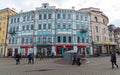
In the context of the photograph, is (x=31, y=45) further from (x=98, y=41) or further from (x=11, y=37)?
(x=98, y=41)

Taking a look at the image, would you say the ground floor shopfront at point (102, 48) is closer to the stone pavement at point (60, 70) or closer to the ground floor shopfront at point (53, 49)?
the ground floor shopfront at point (53, 49)

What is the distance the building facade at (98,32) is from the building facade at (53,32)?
5.44ft

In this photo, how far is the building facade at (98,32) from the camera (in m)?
40.7

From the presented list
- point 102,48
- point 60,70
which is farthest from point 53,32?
point 60,70

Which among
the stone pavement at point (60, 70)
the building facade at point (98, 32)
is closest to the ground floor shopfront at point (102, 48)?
the building facade at point (98, 32)

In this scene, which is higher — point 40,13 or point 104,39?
point 40,13

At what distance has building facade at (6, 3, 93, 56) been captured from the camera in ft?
124

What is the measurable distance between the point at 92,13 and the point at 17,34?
25.7 metres

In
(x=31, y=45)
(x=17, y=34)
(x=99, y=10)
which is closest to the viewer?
(x=31, y=45)

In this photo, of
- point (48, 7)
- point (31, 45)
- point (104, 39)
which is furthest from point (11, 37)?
point (104, 39)

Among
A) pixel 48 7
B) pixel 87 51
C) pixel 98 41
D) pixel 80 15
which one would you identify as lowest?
pixel 87 51

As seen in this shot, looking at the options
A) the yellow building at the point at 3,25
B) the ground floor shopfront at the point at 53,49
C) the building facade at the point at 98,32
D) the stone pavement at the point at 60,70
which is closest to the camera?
the stone pavement at the point at 60,70

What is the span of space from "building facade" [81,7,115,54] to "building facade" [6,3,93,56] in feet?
5.44

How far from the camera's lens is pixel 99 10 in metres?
45.2
